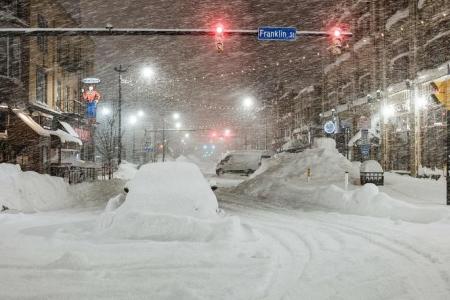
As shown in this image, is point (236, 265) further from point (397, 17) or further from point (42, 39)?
point (42, 39)

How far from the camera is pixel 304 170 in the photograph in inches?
1048

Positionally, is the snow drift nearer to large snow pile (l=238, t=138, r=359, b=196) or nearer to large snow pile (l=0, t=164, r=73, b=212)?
large snow pile (l=238, t=138, r=359, b=196)

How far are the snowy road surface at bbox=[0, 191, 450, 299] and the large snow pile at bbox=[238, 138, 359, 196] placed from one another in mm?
12854

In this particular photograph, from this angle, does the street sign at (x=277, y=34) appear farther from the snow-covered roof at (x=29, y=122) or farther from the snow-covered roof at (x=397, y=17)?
the snow-covered roof at (x=397, y=17)

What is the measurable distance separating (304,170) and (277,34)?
44.1 ft

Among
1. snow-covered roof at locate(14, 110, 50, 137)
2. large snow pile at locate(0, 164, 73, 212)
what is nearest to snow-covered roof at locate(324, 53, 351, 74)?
snow-covered roof at locate(14, 110, 50, 137)

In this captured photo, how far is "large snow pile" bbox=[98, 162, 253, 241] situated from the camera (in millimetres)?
9156

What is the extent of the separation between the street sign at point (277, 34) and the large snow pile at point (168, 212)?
5373 millimetres

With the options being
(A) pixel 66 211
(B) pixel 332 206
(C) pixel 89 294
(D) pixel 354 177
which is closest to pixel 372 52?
(D) pixel 354 177

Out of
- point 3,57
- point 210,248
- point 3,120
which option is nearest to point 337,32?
point 210,248

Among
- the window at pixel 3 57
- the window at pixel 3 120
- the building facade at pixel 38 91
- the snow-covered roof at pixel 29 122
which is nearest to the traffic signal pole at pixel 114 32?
the building facade at pixel 38 91

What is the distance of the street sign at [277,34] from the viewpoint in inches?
560

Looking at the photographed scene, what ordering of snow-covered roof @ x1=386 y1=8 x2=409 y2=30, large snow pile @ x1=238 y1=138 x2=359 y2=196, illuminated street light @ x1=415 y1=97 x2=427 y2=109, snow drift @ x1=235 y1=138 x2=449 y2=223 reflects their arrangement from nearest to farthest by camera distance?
snow drift @ x1=235 y1=138 x2=449 y2=223
large snow pile @ x1=238 y1=138 x2=359 y2=196
illuminated street light @ x1=415 y1=97 x2=427 y2=109
snow-covered roof @ x1=386 y1=8 x2=409 y2=30

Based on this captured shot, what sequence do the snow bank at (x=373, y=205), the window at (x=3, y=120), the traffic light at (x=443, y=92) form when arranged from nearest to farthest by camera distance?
the snow bank at (x=373, y=205) → the traffic light at (x=443, y=92) → the window at (x=3, y=120)
